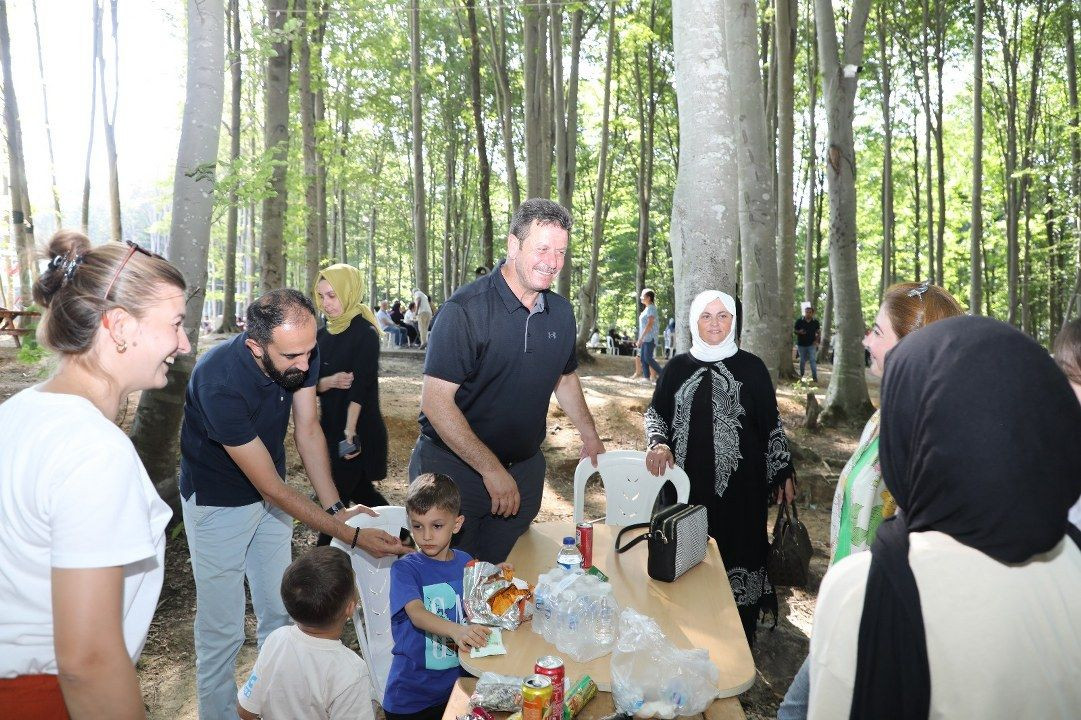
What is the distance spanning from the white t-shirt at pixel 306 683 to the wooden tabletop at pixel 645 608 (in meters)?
0.49

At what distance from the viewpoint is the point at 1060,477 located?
1.19 meters

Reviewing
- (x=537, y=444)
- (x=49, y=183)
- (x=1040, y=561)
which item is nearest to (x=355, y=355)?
(x=537, y=444)

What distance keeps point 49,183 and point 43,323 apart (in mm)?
27347

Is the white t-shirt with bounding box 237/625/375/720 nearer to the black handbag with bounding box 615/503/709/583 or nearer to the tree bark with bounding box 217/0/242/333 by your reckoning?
the black handbag with bounding box 615/503/709/583

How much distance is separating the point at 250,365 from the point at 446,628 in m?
1.32

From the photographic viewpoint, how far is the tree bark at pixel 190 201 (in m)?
5.00

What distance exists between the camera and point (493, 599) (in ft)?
7.41

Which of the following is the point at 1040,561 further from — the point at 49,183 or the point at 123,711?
the point at 49,183

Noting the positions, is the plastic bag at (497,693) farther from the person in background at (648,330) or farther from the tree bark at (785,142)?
the person in background at (648,330)

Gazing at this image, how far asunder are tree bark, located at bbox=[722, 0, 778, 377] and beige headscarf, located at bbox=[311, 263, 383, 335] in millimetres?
3912

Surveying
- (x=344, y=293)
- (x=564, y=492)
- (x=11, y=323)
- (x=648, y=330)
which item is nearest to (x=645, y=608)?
(x=344, y=293)

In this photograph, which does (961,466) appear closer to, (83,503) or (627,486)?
(83,503)

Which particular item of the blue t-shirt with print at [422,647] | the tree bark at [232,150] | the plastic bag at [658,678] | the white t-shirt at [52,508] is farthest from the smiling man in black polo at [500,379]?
the tree bark at [232,150]

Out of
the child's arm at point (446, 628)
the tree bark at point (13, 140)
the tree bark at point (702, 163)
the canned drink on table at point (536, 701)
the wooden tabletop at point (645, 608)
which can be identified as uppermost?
the tree bark at point (13, 140)
